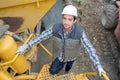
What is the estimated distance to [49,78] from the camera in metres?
4.79

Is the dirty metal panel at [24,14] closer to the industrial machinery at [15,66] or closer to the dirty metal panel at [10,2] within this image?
the dirty metal panel at [10,2]

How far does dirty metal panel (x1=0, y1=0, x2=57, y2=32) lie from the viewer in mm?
5164

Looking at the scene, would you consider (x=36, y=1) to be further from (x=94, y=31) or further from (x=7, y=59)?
(x=94, y=31)

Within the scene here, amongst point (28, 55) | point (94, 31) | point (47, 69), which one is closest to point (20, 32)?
point (28, 55)

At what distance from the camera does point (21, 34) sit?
5.60m

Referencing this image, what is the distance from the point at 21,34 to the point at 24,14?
18.5 inches

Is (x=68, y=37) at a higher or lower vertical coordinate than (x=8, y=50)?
higher

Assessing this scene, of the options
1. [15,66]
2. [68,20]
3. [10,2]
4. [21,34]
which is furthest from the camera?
[21,34]

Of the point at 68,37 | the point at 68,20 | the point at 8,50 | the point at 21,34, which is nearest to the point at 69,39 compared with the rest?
the point at 68,37

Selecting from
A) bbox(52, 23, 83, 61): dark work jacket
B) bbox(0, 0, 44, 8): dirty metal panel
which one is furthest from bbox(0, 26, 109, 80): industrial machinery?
bbox(0, 0, 44, 8): dirty metal panel

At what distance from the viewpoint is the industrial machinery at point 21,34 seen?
4.39m

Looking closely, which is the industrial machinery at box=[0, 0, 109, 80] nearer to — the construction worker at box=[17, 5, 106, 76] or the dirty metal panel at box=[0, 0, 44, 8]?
the dirty metal panel at box=[0, 0, 44, 8]

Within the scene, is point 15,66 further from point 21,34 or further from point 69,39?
point 21,34

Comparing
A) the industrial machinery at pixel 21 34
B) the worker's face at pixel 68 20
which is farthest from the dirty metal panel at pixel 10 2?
the worker's face at pixel 68 20
